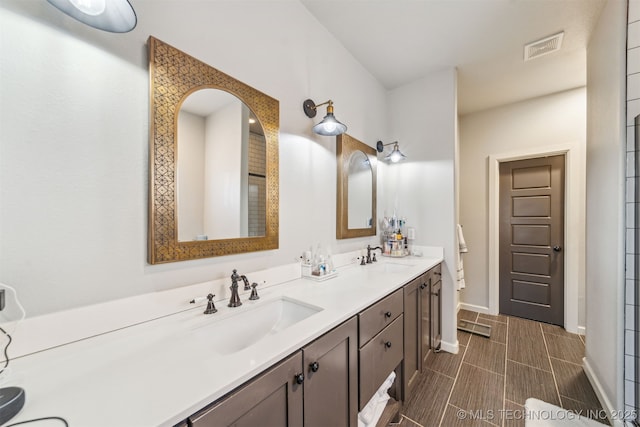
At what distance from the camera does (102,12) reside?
733 millimetres

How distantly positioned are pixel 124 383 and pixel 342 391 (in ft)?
2.62

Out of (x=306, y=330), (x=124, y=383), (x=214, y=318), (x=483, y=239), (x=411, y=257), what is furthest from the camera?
(x=483, y=239)

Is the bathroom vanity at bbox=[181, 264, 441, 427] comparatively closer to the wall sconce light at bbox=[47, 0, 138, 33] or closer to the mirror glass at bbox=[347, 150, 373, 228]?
the mirror glass at bbox=[347, 150, 373, 228]

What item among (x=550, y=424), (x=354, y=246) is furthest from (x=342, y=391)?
(x=550, y=424)

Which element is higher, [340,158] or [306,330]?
[340,158]

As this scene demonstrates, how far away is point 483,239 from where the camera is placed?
315 centimetres

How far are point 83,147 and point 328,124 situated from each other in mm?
1178

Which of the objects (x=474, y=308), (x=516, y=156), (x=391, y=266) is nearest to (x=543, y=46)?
(x=516, y=156)

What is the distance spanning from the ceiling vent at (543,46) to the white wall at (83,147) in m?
2.39

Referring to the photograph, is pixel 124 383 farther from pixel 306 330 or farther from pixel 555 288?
pixel 555 288

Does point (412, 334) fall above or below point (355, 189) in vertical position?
below

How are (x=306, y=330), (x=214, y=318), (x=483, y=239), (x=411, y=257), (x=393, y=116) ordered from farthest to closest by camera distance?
(x=483, y=239) → (x=393, y=116) → (x=411, y=257) → (x=214, y=318) → (x=306, y=330)

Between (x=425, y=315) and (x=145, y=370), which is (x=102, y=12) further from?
(x=425, y=315)

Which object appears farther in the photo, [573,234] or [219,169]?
[573,234]
